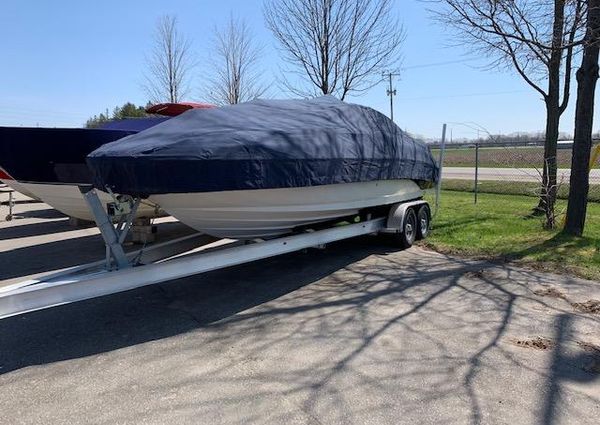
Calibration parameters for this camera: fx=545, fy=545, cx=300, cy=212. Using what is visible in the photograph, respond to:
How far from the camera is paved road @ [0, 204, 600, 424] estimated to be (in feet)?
11.3

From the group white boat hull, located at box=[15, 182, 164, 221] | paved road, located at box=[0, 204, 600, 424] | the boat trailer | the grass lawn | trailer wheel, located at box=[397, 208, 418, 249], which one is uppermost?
white boat hull, located at box=[15, 182, 164, 221]

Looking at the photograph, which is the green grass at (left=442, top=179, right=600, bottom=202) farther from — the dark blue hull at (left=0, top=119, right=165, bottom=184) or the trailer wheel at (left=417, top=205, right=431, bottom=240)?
the dark blue hull at (left=0, top=119, right=165, bottom=184)

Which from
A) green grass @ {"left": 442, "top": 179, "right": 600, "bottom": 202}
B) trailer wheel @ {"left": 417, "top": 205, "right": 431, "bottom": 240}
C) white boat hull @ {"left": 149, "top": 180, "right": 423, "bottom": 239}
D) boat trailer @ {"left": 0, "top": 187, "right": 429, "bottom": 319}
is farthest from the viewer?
green grass @ {"left": 442, "top": 179, "right": 600, "bottom": 202}

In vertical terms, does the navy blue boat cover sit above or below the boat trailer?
above

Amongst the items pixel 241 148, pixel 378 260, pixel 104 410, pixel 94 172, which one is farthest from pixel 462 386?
pixel 378 260

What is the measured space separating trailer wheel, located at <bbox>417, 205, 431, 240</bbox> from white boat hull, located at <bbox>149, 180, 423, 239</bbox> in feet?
5.92

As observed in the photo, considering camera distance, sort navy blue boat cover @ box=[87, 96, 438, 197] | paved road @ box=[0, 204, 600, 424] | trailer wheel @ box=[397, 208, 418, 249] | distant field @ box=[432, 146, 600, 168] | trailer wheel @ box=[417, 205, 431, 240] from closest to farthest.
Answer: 1. paved road @ box=[0, 204, 600, 424]
2. navy blue boat cover @ box=[87, 96, 438, 197]
3. trailer wheel @ box=[397, 208, 418, 249]
4. trailer wheel @ box=[417, 205, 431, 240]
5. distant field @ box=[432, 146, 600, 168]

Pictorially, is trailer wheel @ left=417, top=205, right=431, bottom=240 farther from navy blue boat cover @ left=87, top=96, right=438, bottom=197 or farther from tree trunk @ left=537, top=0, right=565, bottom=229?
tree trunk @ left=537, top=0, right=565, bottom=229

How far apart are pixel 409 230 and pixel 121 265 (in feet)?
16.3

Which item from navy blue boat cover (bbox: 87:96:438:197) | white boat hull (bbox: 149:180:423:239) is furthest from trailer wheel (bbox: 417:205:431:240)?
white boat hull (bbox: 149:180:423:239)

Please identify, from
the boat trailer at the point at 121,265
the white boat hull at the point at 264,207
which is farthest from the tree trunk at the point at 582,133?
the boat trailer at the point at 121,265

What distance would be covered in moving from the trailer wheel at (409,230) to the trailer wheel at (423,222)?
0.33 feet

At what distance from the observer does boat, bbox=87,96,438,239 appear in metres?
4.64

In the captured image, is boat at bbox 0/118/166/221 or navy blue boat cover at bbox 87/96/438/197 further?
boat at bbox 0/118/166/221
